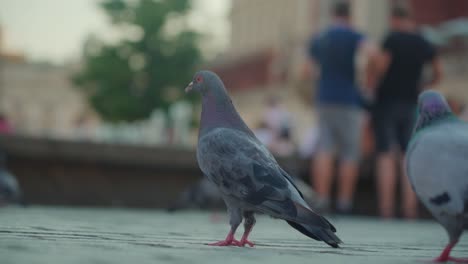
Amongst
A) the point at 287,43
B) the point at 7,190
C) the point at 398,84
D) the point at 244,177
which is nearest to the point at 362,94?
the point at 398,84

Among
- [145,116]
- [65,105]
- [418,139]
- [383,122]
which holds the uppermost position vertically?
[418,139]

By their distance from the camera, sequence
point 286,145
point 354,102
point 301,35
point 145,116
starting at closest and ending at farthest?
point 354,102 → point 286,145 → point 301,35 → point 145,116

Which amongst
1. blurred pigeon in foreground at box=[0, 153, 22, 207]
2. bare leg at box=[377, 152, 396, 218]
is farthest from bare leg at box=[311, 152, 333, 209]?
blurred pigeon in foreground at box=[0, 153, 22, 207]

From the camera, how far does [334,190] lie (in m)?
9.77

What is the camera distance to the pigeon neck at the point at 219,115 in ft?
13.2

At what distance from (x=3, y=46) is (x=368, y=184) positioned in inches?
2694

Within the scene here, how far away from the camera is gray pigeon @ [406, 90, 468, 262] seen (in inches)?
124

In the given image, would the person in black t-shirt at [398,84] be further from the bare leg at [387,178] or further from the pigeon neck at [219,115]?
the pigeon neck at [219,115]

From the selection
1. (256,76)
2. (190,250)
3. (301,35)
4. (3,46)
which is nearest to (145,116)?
(256,76)

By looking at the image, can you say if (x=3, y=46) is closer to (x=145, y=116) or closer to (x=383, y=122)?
(x=145, y=116)

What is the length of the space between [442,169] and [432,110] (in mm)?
394

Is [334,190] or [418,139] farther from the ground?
[418,139]

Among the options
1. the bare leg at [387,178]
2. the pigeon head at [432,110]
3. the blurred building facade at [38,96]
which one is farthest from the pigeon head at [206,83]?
the blurred building facade at [38,96]

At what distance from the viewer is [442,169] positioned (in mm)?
3199
